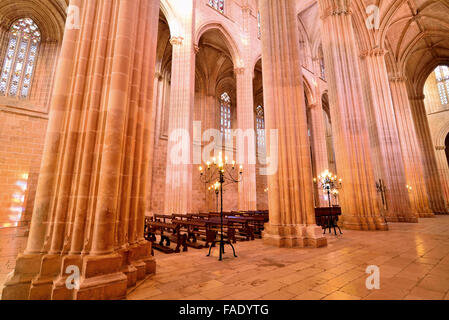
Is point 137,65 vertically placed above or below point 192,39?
below

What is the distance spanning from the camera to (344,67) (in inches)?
→ 441

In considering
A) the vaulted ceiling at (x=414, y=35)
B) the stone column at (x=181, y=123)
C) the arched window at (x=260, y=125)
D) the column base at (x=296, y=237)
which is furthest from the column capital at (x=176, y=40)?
the arched window at (x=260, y=125)

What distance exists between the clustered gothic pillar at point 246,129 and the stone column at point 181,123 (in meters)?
4.05

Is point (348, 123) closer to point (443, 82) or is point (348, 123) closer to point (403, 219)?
point (403, 219)

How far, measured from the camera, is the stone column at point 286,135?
6.43 meters

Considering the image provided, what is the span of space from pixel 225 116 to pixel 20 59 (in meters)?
17.1

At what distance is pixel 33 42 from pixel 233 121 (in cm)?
1757

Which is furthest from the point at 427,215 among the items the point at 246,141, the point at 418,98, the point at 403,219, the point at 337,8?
the point at 337,8

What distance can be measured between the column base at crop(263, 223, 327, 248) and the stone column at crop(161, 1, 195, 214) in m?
6.60

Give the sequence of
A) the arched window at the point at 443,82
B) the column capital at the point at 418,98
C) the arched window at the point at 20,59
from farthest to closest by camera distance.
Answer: the arched window at the point at 443,82 → the column capital at the point at 418,98 → the arched window at the point at 20,59

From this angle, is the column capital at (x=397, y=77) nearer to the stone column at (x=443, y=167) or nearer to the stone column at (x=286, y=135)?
the stone column at (x=443, y=167)
